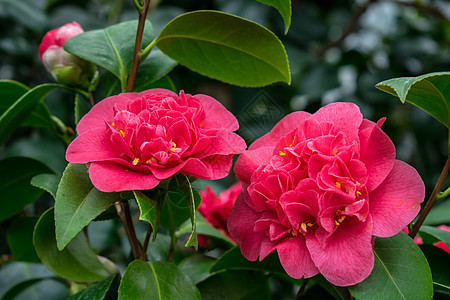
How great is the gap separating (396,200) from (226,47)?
33cm

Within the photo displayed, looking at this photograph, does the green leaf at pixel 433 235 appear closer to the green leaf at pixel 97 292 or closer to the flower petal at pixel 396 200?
the flower petal at pixel 396 200

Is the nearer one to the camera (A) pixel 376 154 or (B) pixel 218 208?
(A) pixel 376 154

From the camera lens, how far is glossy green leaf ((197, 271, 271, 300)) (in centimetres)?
77

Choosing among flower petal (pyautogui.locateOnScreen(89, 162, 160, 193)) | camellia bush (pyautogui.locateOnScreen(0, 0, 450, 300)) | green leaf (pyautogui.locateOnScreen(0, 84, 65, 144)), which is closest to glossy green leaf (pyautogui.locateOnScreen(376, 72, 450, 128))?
camellia bush (pyautogui.locateOnScreen(0, 0, 450, 300))

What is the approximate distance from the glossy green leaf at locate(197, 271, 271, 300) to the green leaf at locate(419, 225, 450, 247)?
0.26 meters

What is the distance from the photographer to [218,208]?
875 mm

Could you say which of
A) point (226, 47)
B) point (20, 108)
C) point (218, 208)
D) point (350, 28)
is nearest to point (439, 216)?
point (218, 208)

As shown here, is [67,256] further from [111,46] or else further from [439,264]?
[439,264]

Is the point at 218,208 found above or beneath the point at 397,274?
beneath

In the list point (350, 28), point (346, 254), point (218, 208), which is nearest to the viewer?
point (346, 254)

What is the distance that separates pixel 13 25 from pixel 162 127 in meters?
1.32

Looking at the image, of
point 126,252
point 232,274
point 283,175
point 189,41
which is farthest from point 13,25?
point 283,175

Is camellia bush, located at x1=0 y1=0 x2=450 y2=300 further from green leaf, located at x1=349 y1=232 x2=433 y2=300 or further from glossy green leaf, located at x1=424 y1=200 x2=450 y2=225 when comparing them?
glossy green leaf, located at x1=424 y1=200 x2=450 y2=225

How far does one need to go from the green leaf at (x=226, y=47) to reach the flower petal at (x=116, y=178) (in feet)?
0.76
